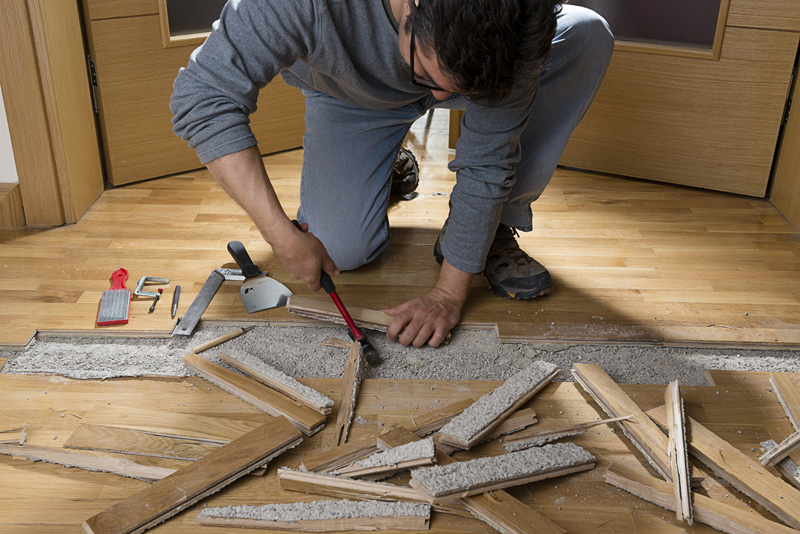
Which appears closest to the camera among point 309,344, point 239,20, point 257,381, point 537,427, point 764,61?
point 239,20

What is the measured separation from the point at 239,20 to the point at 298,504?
3.10ft

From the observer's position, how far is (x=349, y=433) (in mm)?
1477

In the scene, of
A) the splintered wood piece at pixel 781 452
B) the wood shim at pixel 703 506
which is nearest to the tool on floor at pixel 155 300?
the wood shim at pixel 703 506

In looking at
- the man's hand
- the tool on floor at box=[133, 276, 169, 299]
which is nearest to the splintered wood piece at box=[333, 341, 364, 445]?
the man's hand

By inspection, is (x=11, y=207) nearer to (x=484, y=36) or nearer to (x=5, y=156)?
(x=5, y=156)

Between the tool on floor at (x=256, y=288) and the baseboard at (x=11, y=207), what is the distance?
0.78 metres

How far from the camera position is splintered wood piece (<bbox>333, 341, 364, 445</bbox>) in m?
1.47

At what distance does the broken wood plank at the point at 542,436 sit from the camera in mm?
1443

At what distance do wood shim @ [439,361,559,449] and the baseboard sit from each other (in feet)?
5.44

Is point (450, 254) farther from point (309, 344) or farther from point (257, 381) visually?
point (257, 381)

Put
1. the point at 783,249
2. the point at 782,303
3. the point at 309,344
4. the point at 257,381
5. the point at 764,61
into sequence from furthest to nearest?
the point at 764,61
the point at 783,249
the point at 782,303
the point at 309,344
the point at 257,381

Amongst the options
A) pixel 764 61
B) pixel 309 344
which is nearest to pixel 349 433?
pixel 309 344

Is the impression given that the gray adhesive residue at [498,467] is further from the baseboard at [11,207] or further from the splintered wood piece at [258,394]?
the baseboard at [11,207]

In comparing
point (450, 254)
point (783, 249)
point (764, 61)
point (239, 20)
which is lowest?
point (783, 249)
